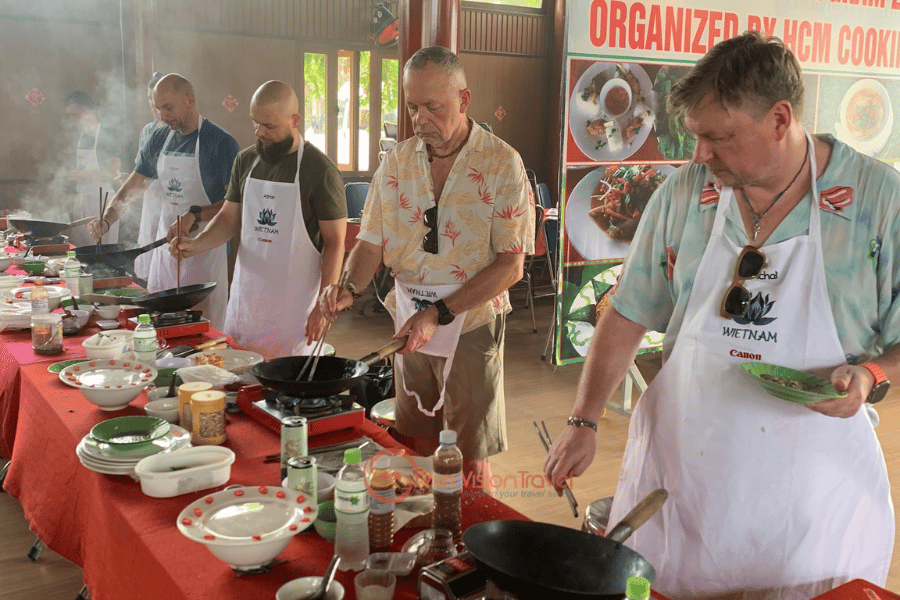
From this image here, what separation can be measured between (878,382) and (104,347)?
2354 millimetres

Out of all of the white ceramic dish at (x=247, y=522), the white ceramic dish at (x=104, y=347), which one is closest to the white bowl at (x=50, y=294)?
the white ceramic dish at (x=104, y=347)

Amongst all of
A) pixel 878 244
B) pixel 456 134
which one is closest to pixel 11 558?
pixel 456 134

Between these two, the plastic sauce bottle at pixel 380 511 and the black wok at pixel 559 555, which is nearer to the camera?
the black wok at pixel 559 555

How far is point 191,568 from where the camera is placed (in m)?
1.44

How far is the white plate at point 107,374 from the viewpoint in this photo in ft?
7.47

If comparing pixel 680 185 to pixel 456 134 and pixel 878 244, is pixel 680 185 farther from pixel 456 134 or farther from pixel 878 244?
pixel 456 134

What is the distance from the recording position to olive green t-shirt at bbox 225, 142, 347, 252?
11.3ft

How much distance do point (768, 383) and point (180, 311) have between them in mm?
2471

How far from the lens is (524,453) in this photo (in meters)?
4.18

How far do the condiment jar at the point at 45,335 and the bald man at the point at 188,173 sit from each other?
3.85 feet

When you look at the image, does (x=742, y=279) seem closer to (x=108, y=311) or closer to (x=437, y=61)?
(x=437, y=61)

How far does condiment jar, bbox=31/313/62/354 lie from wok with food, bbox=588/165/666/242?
2.46 metres

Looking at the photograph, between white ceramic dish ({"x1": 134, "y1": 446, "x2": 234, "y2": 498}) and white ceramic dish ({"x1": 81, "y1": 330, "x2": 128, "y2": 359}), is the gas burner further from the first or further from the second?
white ceramic dish ({"x1": 81, "y1": 330, "x2": 128, "y2": 359})

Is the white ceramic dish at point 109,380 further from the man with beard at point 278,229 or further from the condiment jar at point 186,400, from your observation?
the man with beard at point 278,229
